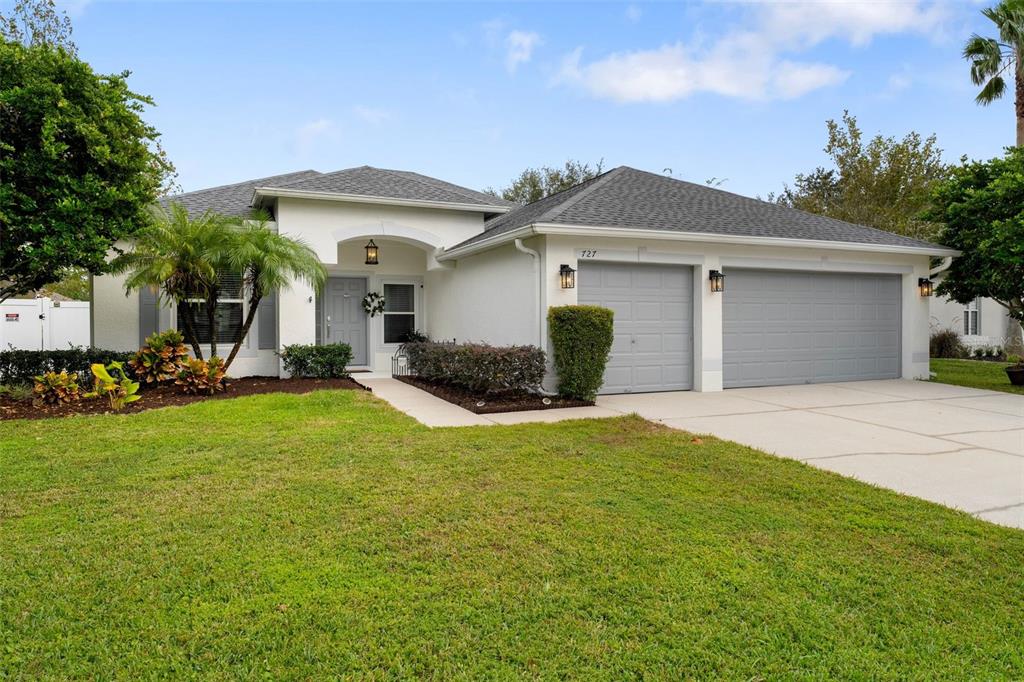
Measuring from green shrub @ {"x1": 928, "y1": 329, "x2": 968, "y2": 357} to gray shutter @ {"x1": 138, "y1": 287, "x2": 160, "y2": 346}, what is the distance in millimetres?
22195

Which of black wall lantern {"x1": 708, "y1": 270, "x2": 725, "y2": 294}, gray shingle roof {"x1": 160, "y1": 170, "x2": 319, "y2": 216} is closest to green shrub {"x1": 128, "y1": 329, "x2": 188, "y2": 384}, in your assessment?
gray shingle roof {"x1": 160, "y1": 170, "x2": 319, "y2": 216}

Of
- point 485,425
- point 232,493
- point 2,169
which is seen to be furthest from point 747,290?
point 2,169

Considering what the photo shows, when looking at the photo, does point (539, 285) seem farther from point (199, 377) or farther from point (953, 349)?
point (953, 349)

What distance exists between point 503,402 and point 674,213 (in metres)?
5.00

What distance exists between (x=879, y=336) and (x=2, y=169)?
1547cm

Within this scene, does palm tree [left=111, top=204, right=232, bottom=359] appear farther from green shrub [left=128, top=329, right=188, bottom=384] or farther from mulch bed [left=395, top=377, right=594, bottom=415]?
mulch bed [left=395, top=377, right=594, bottom=415]

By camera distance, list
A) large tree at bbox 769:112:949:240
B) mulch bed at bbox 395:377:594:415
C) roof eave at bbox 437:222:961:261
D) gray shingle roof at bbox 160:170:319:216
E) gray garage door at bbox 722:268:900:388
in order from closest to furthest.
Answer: mulch bed at bbox 395:377:594:415, roof eave at bbox 437:222:961:261, gray garage door at bbox 722:268:900:388, gray shingle roof at bbox 160:170:319:216, large tree at bbox 769:112:949:240

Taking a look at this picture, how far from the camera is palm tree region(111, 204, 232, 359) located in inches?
383

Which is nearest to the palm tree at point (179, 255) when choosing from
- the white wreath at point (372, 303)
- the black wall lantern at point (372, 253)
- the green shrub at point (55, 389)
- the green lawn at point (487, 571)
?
the green shrub at point (55, 389)

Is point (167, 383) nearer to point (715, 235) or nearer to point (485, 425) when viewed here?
point (485, 425)

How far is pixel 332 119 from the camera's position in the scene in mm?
17938

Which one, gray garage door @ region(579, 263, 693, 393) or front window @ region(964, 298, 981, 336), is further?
front window @ region(964, 298, 981, 336)

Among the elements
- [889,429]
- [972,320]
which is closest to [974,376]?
[889,429]

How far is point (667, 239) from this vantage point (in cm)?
1016
